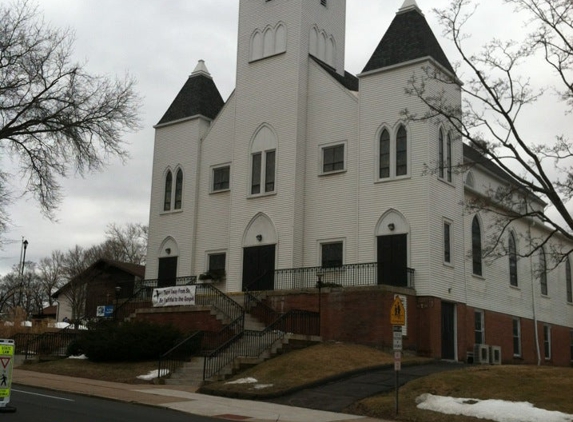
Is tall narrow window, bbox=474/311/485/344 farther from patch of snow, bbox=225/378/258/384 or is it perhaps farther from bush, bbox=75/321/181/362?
patch of snow, bbox=225/378/258/384

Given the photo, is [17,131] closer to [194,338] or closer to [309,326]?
[194,338]

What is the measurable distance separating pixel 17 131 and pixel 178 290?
9.33 metres

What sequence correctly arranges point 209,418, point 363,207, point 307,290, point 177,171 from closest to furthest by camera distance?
point 209,418
point 307,290
point 363,207
point 177,171

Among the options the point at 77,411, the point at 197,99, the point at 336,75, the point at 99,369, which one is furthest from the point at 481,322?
the point at 77,411

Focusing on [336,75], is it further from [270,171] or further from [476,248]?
[476,248]

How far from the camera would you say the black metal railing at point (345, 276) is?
30.0 meters

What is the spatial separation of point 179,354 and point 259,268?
29.0ft

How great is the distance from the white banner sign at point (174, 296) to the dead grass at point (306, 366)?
711 centimetres

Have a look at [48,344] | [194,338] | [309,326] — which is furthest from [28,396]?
[48,344]

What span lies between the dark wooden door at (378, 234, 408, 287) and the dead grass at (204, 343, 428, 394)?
14.8 feet

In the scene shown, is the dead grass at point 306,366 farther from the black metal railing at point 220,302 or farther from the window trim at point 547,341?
the window trim at point 547,341

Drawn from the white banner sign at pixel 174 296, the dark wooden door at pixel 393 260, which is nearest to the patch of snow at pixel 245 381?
the white banner sign at pixel 174 296

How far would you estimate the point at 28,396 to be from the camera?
61.2ft

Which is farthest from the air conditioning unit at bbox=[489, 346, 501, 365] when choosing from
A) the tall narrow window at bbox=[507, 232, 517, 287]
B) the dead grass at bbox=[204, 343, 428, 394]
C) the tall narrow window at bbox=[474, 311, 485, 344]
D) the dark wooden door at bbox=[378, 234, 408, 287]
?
the dead grass at bbox=[204, 343, 428, 394]
